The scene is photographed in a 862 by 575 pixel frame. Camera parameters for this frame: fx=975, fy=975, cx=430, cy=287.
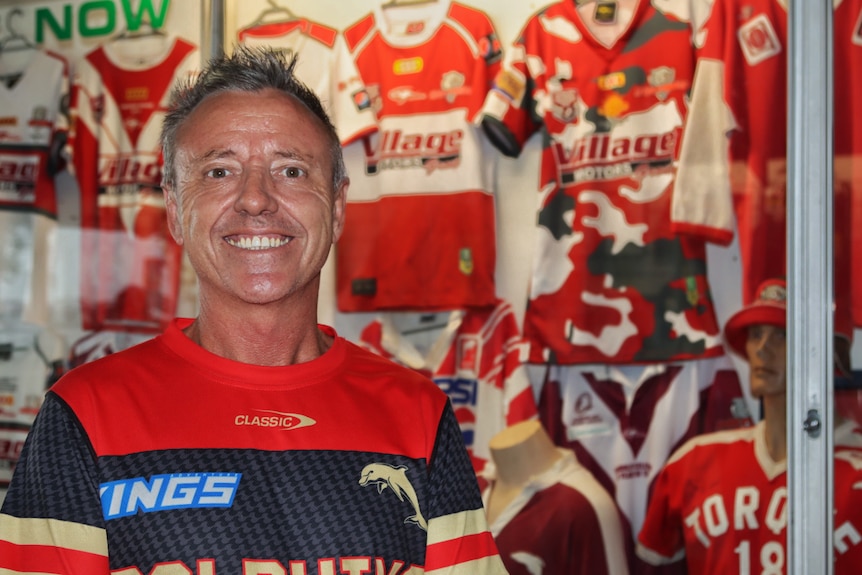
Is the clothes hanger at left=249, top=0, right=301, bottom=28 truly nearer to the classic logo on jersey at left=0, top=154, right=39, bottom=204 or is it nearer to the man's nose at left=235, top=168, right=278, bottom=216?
the classic logo on jersey at left=0, top=154, right=39, bottom=204

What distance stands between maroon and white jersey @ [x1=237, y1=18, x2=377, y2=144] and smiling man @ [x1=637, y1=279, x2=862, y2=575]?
112 centimetres

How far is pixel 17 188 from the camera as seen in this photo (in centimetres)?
294

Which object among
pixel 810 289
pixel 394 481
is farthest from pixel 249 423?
pixel 810 289

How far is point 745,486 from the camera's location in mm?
2221

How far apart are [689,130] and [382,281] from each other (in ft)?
2.88

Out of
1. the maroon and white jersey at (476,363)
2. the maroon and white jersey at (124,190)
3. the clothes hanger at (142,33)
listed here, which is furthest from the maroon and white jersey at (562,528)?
the clothes hanger at (142,33)

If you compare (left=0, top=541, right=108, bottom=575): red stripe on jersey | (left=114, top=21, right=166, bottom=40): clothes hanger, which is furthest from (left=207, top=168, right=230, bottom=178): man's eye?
(left=114, top=21, right=166, bottom=40): clothes hanger

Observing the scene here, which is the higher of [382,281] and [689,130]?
[689,130]

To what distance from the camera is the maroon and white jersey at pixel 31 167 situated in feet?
9.63

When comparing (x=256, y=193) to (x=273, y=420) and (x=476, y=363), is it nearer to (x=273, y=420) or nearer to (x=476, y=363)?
(x=273, y=420)

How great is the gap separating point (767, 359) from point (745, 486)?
29 cm

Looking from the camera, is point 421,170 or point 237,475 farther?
point 421,170

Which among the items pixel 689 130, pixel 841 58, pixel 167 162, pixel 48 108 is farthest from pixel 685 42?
pixel 48 108

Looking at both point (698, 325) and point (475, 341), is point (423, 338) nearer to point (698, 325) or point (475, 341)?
point (475, 341)
